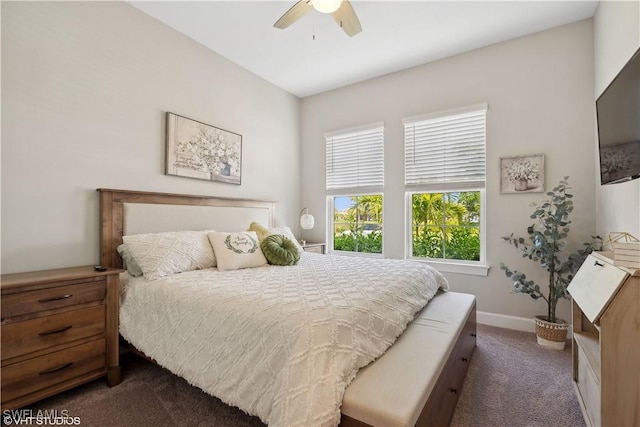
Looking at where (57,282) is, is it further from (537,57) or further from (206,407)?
(537,57)

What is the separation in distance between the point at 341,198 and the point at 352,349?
3.10 m

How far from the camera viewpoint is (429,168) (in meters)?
3.53

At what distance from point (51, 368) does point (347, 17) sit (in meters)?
2.96

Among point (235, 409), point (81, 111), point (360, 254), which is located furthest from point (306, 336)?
point (360, 254)

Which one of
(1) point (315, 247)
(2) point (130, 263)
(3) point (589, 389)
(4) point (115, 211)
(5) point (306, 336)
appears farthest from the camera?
(1) point (315, 247)

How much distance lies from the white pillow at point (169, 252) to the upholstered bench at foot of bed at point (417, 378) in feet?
5.25

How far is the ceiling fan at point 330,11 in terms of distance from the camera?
1.88 m

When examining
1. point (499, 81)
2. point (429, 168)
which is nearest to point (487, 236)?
point (429, 168)

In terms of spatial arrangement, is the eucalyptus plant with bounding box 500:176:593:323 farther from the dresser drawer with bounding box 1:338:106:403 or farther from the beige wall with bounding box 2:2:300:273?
the dresser drawer with bounding box 1:338:106:403

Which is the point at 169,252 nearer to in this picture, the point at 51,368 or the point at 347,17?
the point at 51,368

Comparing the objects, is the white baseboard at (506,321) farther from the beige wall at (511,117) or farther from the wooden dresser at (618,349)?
the wooden dresser at (618,349)

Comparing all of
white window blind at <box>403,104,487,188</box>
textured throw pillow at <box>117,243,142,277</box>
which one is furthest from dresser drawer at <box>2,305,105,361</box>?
white window blind at <box>403,104,487,188</box>

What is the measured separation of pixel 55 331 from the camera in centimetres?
174

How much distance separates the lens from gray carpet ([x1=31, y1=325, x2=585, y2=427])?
1663mm
